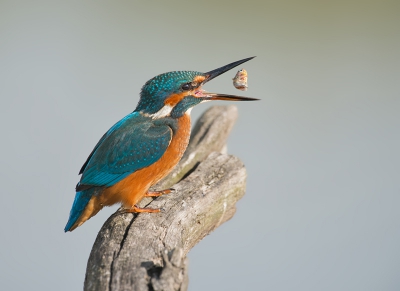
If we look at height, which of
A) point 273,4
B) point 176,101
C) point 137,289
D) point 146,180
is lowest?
point 137,289

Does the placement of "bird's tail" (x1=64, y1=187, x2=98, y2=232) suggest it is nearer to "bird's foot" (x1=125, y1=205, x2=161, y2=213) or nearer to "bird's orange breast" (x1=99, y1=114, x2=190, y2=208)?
"bird's orange breast" (x1=99, y1=114, x2=190, y2=208)

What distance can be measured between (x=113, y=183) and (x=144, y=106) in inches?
21.4

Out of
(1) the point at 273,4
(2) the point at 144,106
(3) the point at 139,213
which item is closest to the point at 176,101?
(2) the point at 144,106

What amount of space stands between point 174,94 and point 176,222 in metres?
0.82

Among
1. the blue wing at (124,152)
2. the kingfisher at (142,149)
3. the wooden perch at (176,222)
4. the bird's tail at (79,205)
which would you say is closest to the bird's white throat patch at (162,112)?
the kingfisher at (142,149)

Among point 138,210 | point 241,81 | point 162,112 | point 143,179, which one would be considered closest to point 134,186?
point 143,179

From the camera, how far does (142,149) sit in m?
3.37

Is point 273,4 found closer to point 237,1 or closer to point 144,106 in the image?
point 237,1

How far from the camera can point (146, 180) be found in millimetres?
3375

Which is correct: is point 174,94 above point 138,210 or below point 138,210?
above

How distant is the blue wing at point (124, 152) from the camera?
3295 mm

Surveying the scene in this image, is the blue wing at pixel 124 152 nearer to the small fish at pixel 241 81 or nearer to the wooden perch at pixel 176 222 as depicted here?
the wooden perch at pixel 176 222

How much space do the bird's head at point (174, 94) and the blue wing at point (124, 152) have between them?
141 mm

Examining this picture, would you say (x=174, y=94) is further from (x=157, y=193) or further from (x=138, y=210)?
(x=138, y=210)
